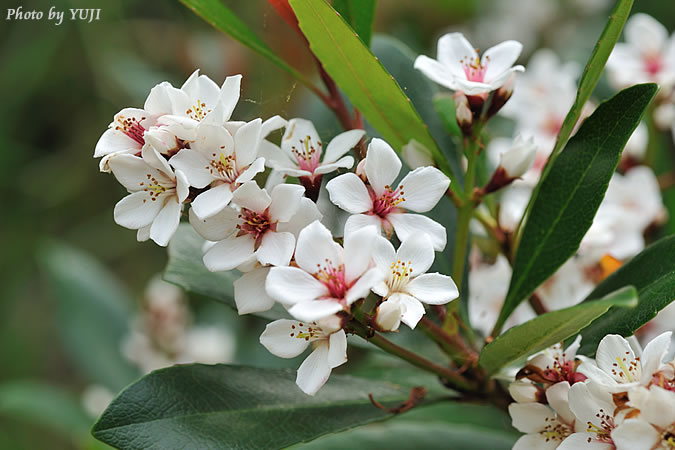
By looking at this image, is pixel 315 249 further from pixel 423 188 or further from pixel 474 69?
pixel 474 69

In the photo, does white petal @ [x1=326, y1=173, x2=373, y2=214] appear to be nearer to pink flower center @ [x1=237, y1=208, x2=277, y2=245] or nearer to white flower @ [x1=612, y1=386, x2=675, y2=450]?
pink flower center @ [x1=237, y1=208, x2=277, y2=245]

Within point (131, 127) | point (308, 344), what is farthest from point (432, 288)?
point (131, 127)

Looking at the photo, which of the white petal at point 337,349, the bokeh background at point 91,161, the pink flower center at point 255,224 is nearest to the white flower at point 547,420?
the white petal at point 337,349

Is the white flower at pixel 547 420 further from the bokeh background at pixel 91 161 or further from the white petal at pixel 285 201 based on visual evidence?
the bokeh background at pixel 91 161

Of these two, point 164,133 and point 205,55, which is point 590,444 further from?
point 205,55

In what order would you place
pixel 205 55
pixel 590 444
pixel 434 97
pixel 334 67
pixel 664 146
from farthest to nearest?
pixel 205 55 → pixel 664 146 → pixel 434 97 → pixel 334 67 → pixel 590 444

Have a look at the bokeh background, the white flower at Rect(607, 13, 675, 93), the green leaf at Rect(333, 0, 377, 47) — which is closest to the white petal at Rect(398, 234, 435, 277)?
the green leaf at Rect(333, 0, 377, 47)

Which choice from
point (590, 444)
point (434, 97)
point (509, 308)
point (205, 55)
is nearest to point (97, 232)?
point (205, 55)
